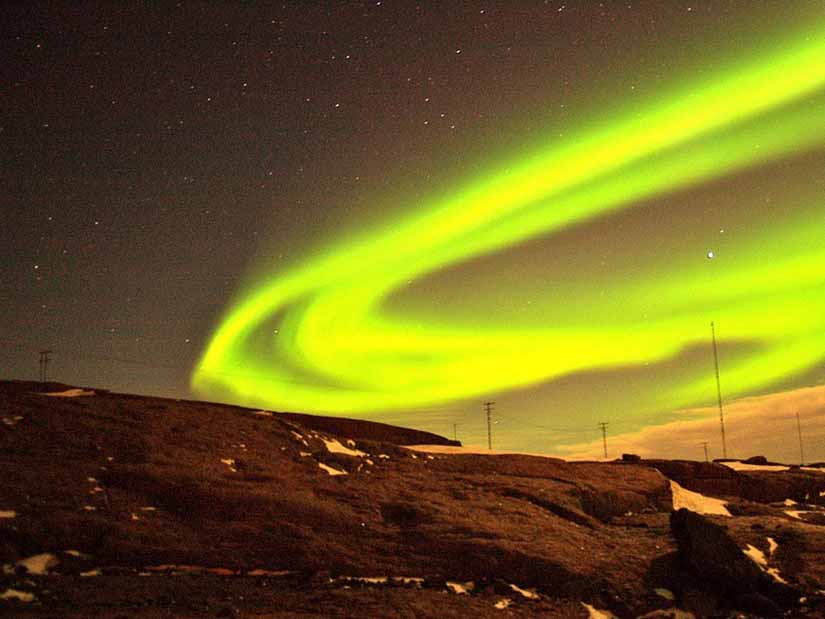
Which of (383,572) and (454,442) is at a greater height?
(454,442)

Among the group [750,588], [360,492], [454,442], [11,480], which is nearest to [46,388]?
[11,480]

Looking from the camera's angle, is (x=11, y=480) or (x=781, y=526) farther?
(x=781, y=526)

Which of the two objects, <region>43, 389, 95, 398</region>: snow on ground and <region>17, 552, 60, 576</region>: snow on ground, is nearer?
<region>17, 552, 60, 576</region>: snow on ground

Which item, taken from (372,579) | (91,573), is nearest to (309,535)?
(372,579)

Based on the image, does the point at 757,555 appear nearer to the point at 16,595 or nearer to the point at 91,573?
the point at 91,573

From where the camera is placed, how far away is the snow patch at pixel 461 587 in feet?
48.0

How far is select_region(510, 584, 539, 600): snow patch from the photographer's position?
15.1 meters

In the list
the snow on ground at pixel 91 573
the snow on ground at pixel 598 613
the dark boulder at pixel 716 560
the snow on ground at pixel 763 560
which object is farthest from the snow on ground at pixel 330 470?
the snow on ground at pixel 763 560

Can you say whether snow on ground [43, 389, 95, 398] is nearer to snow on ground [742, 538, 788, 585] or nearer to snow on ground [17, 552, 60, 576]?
snow on ground [17, 552, 60, 576]

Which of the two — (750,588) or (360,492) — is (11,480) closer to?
(360,492)

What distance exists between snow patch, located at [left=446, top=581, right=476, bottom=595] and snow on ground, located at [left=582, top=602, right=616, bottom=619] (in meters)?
2.40

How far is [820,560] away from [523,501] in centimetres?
755

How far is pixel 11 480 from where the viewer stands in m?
13.8

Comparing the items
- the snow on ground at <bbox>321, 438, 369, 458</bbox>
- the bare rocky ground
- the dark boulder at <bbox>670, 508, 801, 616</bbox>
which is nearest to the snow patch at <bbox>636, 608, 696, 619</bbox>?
the bare rocky ground
